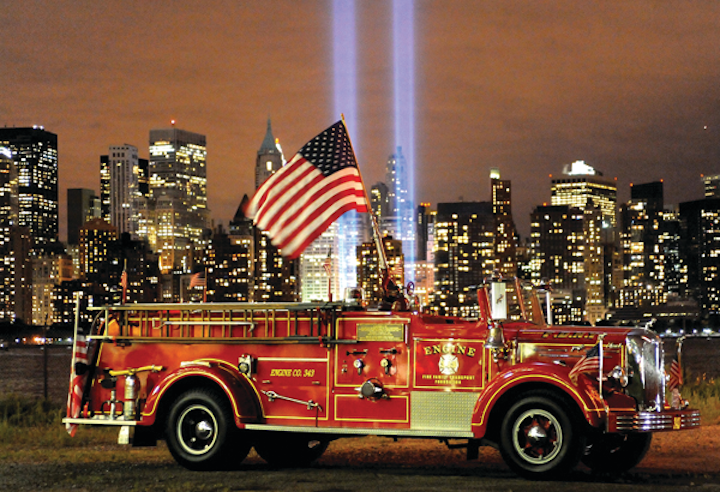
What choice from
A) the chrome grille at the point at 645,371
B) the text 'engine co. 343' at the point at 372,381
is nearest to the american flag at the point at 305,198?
the text 'engine co. 343' at the point at 372,381

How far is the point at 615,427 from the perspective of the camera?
11.6m

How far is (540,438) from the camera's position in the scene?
39.0 feet

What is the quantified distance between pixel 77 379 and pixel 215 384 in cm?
196

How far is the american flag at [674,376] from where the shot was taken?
12.8 meters

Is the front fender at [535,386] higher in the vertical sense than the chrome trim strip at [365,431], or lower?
higher

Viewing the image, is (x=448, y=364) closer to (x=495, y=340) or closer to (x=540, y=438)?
(x=495, y=340)

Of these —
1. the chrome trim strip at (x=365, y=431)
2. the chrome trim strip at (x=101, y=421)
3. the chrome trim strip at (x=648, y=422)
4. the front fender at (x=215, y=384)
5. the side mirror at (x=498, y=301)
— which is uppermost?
the side mirror at (x=498, y=301)

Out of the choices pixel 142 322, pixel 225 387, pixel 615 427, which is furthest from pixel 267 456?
pixel 615 427

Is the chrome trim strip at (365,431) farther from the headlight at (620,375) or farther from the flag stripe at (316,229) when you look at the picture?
the flag stripe at (316,229)

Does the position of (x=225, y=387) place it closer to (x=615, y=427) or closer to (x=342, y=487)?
(x=342, y=487)

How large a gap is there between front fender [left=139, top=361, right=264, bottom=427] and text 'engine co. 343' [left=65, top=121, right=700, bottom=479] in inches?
0.7

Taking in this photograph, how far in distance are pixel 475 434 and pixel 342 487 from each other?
62.4 inches

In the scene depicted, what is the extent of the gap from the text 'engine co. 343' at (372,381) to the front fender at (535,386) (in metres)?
0.02

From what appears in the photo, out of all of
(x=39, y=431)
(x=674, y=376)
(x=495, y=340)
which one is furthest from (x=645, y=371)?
(x=39, y=431)
